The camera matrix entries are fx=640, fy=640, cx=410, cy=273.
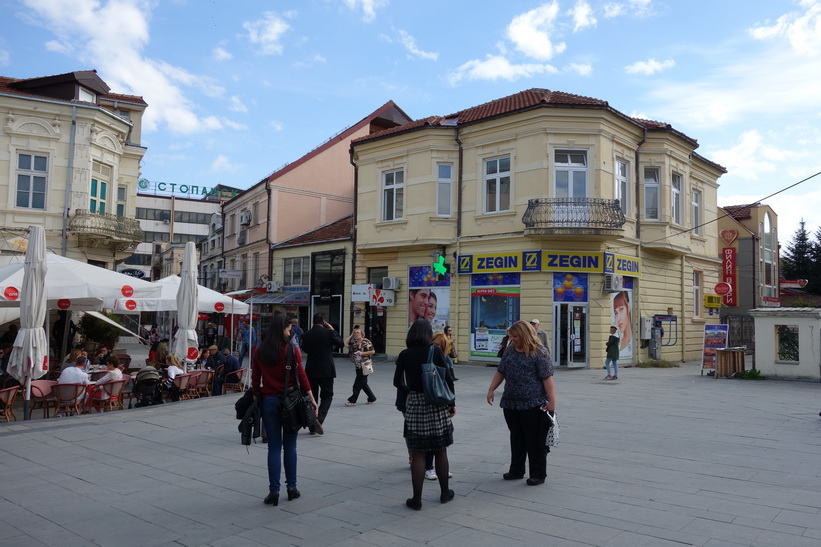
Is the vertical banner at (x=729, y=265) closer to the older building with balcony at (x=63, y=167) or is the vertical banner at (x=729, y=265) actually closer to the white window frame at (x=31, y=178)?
the older building with balcony at (x=63, y=167)

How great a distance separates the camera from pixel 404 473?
6.95m

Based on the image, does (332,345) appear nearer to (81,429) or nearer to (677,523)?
(81,429)

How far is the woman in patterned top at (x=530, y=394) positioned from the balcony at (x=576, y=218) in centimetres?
1375

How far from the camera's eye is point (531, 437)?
6.39 metres

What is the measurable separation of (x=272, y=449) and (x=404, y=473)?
5.64 ft

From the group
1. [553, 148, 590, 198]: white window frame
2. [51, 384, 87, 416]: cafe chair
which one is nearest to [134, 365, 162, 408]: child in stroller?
[51, 384, 87, 416]: cafe chair

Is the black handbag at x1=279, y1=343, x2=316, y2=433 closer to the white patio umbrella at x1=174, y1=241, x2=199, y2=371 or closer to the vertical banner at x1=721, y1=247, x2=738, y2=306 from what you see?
the white patio umbrella at x1=174, y1=241, x2=199, y2=371

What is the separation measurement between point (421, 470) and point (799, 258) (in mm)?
54019

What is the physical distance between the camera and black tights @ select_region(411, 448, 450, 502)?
5578 mm

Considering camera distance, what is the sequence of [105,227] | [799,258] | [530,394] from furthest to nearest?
[799,258] < [105,227] < [530,394]

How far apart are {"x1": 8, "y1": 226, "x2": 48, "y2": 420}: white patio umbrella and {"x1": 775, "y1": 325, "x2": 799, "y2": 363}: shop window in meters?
17.2

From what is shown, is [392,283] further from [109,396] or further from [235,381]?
[109,396]

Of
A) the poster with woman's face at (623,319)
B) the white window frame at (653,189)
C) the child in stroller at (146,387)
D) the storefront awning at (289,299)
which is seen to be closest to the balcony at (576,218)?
the poster with woman's face at (623,319)

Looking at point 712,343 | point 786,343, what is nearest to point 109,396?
point 712,343
